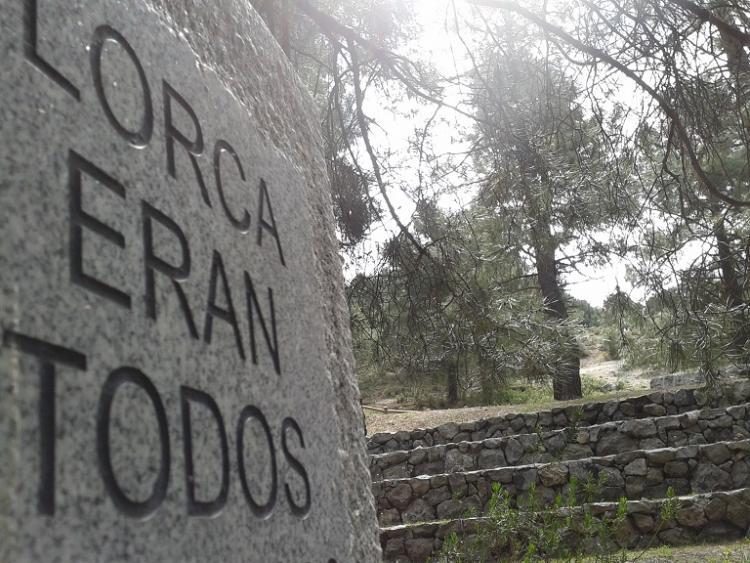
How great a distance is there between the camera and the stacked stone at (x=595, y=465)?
5035 millimetres

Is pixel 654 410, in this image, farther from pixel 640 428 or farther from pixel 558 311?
pixel 558 311

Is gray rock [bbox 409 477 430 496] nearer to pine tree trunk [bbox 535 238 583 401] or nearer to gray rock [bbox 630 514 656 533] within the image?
pine tree trunk [bbox 535 238 583 401]

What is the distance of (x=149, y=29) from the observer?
2.47ft

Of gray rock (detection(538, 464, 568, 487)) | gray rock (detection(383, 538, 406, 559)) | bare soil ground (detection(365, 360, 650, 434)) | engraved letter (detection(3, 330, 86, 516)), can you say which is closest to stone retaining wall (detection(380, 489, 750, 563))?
gray rock (detection(383, 538, 406, 559))

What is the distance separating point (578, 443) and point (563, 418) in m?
0.74

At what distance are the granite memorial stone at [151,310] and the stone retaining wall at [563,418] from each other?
6245 millimetres

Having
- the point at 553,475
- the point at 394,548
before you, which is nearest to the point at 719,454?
the point at 553,475

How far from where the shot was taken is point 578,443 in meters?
6.88

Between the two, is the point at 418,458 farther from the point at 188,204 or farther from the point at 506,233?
the point at 188,204

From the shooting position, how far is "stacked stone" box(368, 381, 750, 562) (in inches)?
198


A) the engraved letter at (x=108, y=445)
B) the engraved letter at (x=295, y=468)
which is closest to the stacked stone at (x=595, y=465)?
the engraved letter at (x=295, y=468)

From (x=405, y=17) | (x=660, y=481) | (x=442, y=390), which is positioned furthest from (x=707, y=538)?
(x=442, y=390)

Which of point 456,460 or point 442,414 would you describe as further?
point 442,414

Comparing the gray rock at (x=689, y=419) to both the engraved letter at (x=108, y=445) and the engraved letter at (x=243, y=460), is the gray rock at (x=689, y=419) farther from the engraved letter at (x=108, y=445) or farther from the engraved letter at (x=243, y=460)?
the engraved letter at (x=108, y=445)
